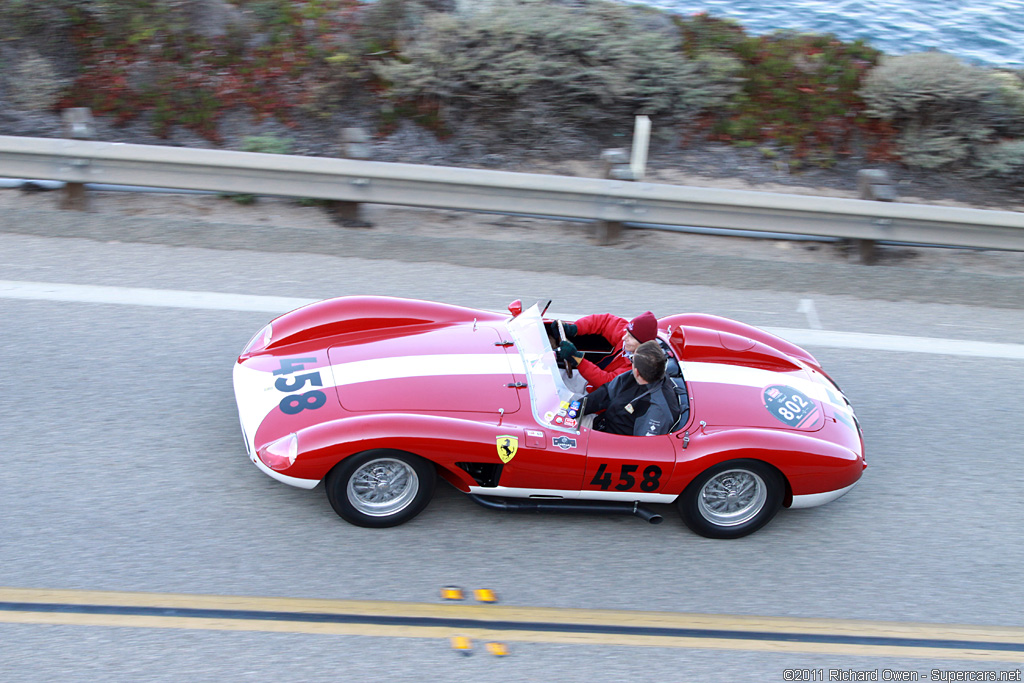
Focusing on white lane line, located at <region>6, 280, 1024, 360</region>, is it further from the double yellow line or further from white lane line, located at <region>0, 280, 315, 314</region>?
the double yellow line

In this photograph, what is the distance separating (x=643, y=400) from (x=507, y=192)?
311cm

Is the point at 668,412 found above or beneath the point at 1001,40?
beneath

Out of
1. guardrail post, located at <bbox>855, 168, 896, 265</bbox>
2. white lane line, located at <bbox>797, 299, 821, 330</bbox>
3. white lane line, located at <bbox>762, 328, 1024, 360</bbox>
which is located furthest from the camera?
guardrail post, located at <bbox>855, 168, 896, 265</bbox>

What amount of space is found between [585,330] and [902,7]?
10.2 m

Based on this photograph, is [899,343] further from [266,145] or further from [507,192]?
[266,145]

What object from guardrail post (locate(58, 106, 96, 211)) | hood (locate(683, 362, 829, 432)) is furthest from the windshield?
guardrail post (locate(58, 106, 96, 211))

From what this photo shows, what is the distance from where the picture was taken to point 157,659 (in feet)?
11.8

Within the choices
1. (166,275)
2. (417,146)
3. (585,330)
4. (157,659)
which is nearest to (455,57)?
(417,146)

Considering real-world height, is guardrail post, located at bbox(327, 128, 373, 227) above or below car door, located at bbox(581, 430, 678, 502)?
above

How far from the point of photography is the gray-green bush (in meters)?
9.20

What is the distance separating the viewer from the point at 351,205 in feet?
24.0

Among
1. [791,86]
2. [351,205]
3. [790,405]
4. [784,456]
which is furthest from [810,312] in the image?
[791,86]

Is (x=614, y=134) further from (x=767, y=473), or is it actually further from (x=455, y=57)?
(x=767, y=473)

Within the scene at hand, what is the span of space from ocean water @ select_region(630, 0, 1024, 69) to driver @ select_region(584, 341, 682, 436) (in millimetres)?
A: 7731
